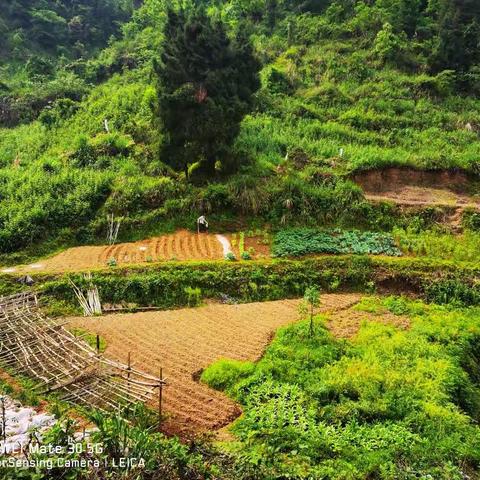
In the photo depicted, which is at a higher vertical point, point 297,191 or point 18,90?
point 18,90

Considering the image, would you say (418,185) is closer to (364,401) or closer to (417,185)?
(417,185)

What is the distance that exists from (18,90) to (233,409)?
2892cm

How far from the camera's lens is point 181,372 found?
35.0 feet

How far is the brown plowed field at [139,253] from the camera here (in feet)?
52.8

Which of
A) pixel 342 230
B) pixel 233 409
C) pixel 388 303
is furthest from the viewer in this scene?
pixel 342 230

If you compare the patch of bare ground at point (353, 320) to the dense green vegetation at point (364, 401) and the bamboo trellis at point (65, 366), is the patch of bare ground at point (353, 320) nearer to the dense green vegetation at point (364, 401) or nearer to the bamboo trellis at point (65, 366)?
the dense green vegetation at point (364, 401)

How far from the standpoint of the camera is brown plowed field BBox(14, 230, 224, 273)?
16094mm

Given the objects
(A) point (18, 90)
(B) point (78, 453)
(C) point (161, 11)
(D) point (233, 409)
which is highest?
(C) point (161, 11)

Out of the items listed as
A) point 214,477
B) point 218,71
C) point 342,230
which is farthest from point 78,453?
point 218,71

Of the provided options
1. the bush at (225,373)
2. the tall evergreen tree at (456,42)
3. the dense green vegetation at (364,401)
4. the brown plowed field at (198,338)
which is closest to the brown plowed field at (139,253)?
the brown plowed field at (198,338)

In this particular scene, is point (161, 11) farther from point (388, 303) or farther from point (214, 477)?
point (214, 477)

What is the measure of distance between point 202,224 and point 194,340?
7.02m

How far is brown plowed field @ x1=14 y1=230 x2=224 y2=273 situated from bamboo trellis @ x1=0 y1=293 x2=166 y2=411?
11.2 ft

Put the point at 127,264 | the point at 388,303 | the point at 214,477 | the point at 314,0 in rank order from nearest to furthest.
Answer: the point at 214,477
the point at 388,303
the point at 127,264
the point at 314,0
